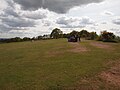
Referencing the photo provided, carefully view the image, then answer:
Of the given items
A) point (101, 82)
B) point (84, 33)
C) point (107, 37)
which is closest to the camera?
point (101, 82)

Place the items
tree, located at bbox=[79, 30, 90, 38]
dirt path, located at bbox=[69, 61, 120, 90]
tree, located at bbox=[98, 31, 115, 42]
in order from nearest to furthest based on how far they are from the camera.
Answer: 1. dirt path, located at bbox=[69, 61, 120, 90]
2. tree, located at bbox=[98, 31, 115, 42]
3. tree, located at bbox=[79, 30, 90, 38]

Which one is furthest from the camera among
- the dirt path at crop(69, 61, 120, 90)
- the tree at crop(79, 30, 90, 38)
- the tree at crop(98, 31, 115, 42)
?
the tree at crop(79, 30, 90, 38)

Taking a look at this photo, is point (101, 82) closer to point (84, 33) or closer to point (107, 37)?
point (107, 37)

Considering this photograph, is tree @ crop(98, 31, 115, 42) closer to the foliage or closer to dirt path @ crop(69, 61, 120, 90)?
the foliage

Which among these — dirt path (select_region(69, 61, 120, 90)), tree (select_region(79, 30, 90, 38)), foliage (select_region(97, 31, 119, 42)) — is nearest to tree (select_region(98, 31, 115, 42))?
foliage (select_region(97, 31, 119, 42))

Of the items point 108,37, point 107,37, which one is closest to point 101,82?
point 108,37

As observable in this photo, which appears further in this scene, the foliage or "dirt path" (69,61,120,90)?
the foliage

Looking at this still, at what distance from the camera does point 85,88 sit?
25.3ft

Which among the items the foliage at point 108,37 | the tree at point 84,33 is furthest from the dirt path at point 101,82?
the tree at point 84,33

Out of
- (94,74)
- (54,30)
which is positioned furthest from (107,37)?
(54,30)

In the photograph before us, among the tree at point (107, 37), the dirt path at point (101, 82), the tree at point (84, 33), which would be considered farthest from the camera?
the tree at point (84, 33)

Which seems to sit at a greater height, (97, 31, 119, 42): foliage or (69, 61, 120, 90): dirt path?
(97, 31, 119, 42): foliage

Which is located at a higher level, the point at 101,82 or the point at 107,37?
the point at 107,37

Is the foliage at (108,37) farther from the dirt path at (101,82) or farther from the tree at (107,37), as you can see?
the dirt path at (101,82)
